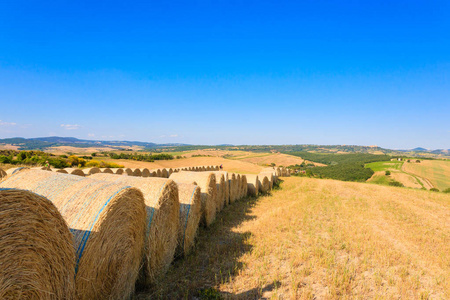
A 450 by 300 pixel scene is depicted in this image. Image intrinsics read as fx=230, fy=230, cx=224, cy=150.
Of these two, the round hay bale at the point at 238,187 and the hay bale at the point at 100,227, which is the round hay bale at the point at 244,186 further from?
the hay bale at the point at 100,227

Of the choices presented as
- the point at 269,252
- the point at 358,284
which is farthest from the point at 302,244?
the point at 358,284

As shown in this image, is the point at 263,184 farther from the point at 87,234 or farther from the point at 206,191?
the point at 87,234

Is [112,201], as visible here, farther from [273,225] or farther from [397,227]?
[397,227]

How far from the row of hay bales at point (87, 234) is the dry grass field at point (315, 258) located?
681mm

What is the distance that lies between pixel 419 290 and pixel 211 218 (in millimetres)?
6202

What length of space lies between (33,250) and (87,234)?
0.82 meters

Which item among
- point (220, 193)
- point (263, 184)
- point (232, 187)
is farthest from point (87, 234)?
point (263, 184)

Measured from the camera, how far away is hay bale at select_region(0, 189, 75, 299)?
91.0 inches

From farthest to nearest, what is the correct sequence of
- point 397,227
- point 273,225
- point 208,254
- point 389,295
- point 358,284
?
point 397,227 → point 273,225 → point 208,254 → point 358,284 → point 389,295

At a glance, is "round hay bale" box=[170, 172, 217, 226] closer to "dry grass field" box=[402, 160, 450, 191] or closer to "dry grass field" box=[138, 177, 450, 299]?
"dry grass field" box=[138, 177, 450, 299]

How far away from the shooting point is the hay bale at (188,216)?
6.15 m

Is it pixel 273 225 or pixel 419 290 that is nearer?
pixel 419 290

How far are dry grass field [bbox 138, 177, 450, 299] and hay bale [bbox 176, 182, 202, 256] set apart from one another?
1.15 feet

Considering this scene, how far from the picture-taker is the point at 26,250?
99.3 inches
